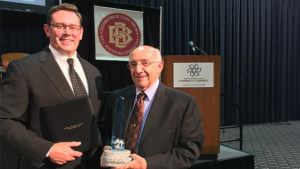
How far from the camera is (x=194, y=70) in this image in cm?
245

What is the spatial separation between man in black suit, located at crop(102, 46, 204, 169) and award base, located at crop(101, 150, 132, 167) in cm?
20

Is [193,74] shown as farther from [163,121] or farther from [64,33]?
[64,33]

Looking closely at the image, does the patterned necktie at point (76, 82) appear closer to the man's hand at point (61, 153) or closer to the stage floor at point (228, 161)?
the man's hand at point (61, 153)

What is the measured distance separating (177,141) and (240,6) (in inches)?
273

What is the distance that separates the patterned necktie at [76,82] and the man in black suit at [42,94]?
0.02 meters

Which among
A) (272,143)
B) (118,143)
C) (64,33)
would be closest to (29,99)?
(64,33)

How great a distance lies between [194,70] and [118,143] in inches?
59.4

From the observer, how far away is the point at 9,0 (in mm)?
3467

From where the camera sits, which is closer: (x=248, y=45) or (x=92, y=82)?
(x=92, y=82)

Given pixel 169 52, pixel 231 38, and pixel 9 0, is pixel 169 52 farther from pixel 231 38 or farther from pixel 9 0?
pixel 9 0

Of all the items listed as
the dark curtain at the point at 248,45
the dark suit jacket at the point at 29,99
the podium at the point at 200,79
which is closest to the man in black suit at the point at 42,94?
the dark suit jacket at the point at 29,99

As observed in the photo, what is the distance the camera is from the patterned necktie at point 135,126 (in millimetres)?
1295

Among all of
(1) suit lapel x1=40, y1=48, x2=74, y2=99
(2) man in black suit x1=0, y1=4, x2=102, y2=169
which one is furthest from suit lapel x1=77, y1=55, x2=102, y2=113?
(1) suit lapel x1=40, y1=48, x2=74, y2=99

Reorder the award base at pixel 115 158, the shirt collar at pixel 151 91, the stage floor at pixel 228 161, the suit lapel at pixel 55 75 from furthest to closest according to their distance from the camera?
the stage floor at pixel 228 161 → the shirt collar at pixel 151 91 → the suit lapel at pixel 55 75 → the award base at pixel 115 158
